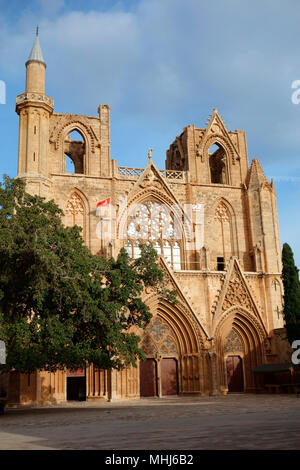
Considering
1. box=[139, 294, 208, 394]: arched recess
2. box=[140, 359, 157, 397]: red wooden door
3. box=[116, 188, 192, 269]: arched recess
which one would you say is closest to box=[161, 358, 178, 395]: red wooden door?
box=[139, 294, 208, 394]: arched recess

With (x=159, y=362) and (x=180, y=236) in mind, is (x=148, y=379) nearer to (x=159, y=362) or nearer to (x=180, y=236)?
(x=159, y=362)

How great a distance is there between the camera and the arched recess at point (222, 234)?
38719mm

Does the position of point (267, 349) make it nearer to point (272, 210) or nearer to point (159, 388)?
point (159, 388)

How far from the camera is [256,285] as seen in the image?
35562mm

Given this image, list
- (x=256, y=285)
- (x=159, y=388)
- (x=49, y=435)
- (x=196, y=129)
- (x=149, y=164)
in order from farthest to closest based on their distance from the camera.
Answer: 1. (x=196, y=129)
2. (x=149, y=164)
3. (x=256, y=285)
4. (x=159, y=388)
5. (x=49, y=435)

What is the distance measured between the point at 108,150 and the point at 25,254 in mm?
21339

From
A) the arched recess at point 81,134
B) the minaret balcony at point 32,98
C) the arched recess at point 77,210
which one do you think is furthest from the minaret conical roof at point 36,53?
the arched recess at point 77,210

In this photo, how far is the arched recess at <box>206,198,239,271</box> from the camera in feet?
127

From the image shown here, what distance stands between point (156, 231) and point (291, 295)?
1123 centimetres

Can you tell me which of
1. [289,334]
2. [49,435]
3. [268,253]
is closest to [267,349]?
[289,334]

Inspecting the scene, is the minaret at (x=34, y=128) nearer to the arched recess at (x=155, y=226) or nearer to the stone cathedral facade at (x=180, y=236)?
the stone cathedral facade at (x=180, y=236)

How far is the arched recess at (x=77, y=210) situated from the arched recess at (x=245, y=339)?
1160 centimetres

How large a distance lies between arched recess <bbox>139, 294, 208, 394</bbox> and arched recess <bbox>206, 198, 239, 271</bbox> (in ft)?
21.5

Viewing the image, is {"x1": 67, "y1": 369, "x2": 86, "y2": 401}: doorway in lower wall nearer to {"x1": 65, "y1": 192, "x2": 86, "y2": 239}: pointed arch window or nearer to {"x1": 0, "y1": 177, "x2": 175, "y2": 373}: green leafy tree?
{"x1": 65, "y1": 192, "x2": 86, "y2": 239}: pointed arch window
